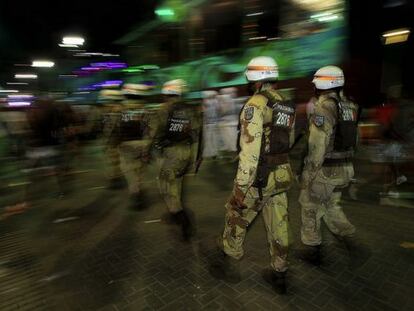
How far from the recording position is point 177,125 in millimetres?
4430

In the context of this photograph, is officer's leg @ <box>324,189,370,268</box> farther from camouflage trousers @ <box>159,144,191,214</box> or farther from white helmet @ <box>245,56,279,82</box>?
camouflage trousers @ <box>159,144,191,214</box>

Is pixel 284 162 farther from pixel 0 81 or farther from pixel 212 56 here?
pixel 0 81

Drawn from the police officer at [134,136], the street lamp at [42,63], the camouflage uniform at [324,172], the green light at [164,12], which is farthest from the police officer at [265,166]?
the street lamp at [42,63]

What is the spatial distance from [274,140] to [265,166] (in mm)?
270

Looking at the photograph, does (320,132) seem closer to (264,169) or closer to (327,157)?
(327,157)

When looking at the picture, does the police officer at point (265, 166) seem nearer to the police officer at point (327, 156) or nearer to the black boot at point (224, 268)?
the black boot at point (224, 268)

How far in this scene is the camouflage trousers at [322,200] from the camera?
3615 mm

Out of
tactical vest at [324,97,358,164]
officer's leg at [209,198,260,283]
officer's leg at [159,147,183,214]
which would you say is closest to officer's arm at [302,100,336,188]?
tactical vest at [324,97,358,164]

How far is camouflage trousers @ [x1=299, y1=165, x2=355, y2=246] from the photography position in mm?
3615

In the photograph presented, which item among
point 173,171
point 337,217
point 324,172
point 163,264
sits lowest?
point 163,264

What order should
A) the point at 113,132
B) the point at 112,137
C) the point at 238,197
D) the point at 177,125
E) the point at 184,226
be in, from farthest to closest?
the point at 112,137, the point at 113,132, the point at 184,226, the point at 177,125, the point at 238,197

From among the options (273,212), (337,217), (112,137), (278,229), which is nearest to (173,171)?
(273,212)

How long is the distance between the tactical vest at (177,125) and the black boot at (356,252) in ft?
8.39

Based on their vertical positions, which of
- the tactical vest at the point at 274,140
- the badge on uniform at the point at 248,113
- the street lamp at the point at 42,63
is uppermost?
the street lamp at the point at 42,63
